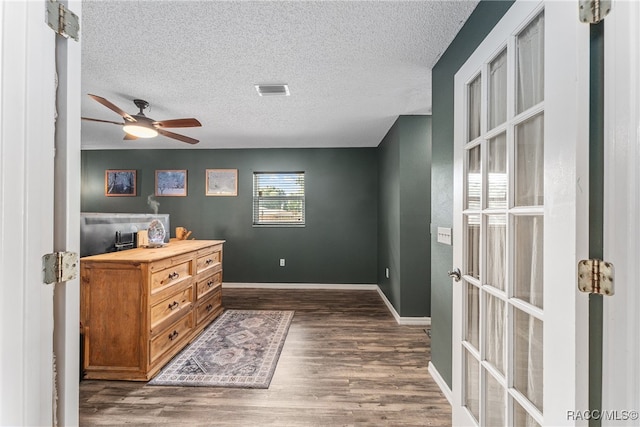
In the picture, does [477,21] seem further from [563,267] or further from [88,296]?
[88,296]

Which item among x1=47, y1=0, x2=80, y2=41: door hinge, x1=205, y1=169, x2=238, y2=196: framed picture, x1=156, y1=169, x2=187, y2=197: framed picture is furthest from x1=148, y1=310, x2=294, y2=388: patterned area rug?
x1=156, y1=169, x2=187, y2=197: framed picture

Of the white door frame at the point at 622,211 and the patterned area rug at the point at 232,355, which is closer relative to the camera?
the white door frame at the point at 622,211

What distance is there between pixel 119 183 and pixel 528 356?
236 inches

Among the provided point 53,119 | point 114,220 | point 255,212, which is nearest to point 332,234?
point 255,212

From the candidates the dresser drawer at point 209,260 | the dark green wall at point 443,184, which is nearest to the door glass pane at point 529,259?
the dark green wall at point 443,184

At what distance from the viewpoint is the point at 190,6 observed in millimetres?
1591

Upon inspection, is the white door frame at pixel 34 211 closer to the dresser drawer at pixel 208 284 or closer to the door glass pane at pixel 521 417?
the door glass pane at pixel 521 417

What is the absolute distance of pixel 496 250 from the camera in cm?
129

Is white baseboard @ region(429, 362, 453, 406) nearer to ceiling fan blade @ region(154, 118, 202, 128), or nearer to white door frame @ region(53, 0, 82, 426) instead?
white door frame @ region(53, 0, 82, 426)

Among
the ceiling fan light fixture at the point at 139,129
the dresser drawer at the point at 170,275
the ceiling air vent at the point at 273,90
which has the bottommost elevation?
the dresser drawer at the point at 170,275

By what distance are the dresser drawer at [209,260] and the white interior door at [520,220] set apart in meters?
2.50

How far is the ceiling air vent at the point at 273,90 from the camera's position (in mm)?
2580

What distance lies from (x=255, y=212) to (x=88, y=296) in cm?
305

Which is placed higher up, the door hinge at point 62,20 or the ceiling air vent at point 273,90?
the ceiling air vent at point 273,90
